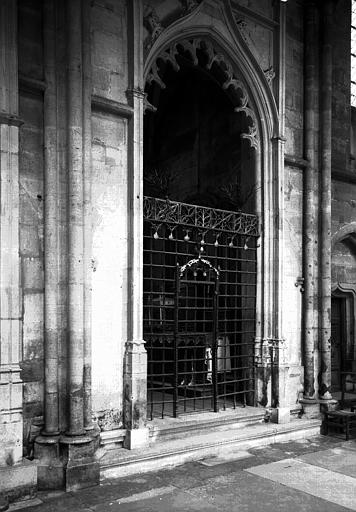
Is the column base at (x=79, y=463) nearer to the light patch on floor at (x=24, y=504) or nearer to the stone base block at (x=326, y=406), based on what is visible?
the light patch on floor at (x=24, y=504)

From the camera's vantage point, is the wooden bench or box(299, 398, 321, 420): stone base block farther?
box(299, 398, 321, 420): stone base block

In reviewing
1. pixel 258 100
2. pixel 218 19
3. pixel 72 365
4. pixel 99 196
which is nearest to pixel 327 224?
pixel 258 100

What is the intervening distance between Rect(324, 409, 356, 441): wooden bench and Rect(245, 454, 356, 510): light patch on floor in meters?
1.74

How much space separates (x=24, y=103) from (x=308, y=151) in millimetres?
5523

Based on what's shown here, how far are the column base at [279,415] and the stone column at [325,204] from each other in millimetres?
1014

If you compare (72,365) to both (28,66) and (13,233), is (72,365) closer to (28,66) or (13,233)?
(13,233)

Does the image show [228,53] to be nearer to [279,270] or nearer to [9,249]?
[279,270]

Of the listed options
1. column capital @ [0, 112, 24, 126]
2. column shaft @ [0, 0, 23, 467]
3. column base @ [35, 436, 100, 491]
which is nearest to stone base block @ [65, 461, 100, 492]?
column base @ [35, 436, 100, 491]

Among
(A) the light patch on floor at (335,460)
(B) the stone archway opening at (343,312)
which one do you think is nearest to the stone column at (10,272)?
(A) the light patch on floor at (335,460)

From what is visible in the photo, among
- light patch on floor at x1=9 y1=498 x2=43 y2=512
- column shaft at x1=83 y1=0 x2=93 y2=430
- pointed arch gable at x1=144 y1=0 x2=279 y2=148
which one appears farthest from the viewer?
pointed arch gable at x1=144 y1=0 x2=279 y2=148

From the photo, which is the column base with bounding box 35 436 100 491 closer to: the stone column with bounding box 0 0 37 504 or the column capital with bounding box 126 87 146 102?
the stone column with bounding box 0 0 37 504

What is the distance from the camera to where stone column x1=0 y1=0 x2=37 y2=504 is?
5.89 meters

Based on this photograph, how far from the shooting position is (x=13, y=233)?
6.11m

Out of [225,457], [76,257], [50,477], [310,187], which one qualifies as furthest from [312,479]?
[310,187]
